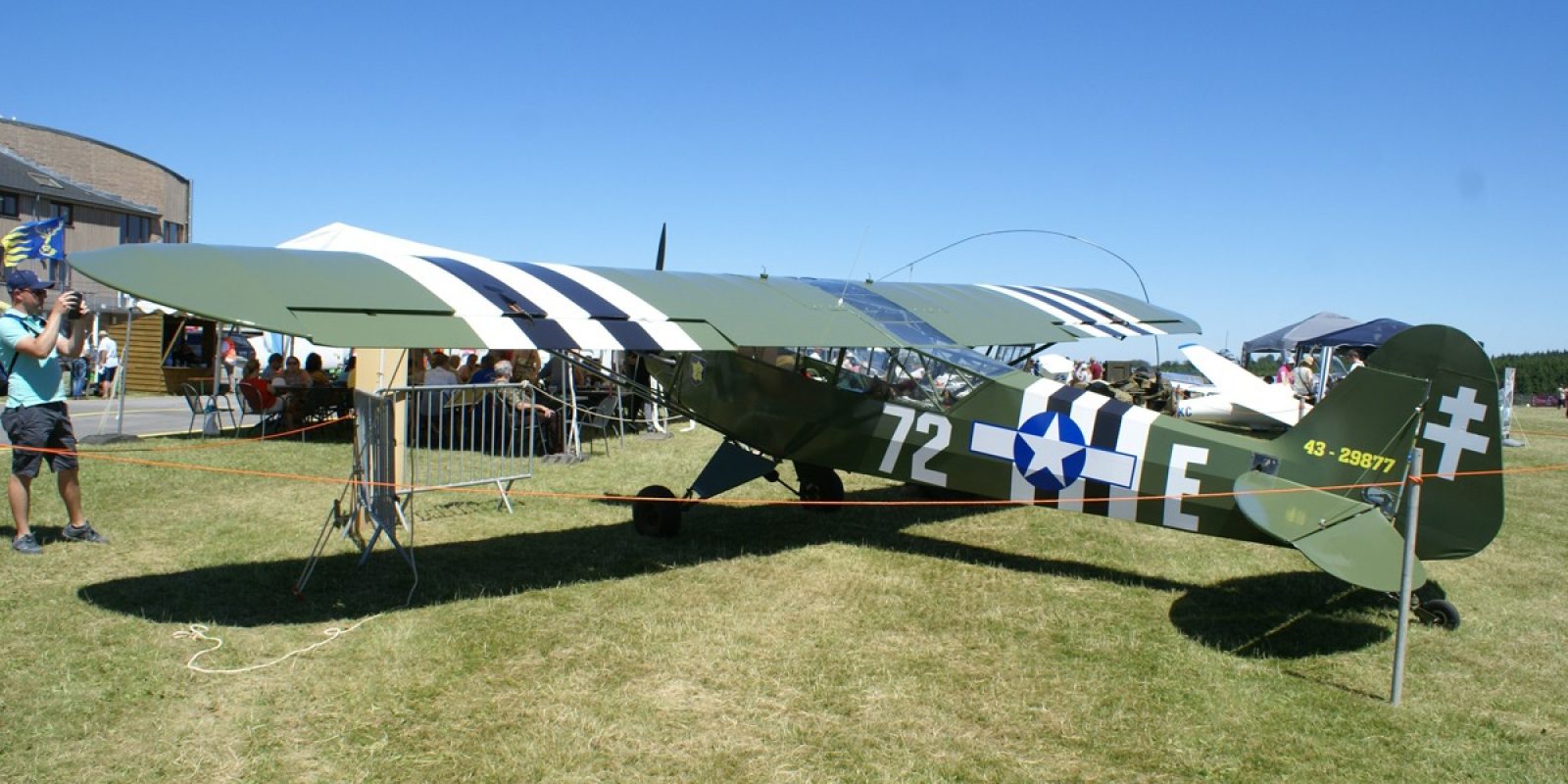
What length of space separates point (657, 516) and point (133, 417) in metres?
12.2

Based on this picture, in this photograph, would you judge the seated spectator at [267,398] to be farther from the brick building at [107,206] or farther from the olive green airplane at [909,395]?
the brick building at [107,206]

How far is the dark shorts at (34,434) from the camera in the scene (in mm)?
5941

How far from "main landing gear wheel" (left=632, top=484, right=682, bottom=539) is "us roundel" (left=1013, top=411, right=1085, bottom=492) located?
2506 mm

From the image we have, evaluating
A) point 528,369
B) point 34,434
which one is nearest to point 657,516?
point 34,434

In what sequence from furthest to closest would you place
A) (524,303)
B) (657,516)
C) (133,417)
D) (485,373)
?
(133,417) < (485,373) < (657,516) < (524,303)

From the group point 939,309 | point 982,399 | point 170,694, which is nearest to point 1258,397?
point 939,309

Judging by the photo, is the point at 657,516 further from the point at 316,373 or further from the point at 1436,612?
the point at 316,373

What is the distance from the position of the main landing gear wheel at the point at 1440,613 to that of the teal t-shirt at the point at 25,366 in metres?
8.00

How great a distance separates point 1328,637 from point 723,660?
313cm

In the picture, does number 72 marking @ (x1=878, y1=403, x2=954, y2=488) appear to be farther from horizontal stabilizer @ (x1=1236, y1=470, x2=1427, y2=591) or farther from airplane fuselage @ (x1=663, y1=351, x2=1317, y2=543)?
horizontal stabilizer @ (x1=1236, y1=470, x2=1427, y2=591)

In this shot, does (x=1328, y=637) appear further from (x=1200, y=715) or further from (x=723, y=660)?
(x=723, y=660)

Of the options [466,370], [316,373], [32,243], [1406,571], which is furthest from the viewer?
[316,373]

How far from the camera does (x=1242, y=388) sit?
45.5 feet

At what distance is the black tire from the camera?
205 inches
